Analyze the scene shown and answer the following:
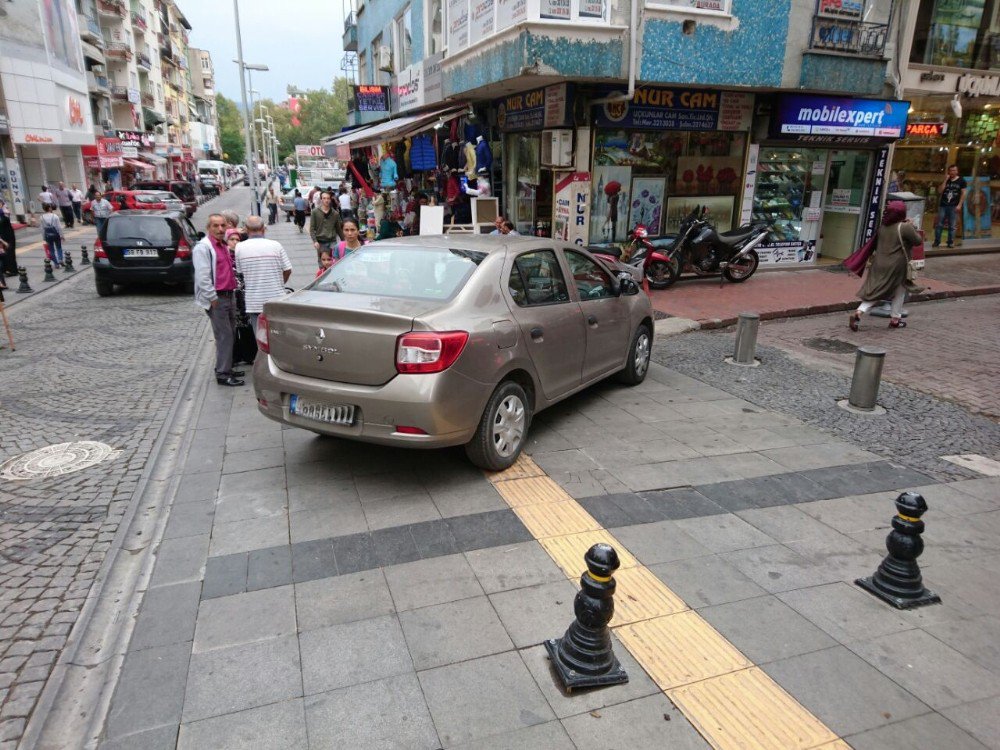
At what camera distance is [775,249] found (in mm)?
14875

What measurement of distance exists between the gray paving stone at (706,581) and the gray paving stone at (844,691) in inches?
19.8

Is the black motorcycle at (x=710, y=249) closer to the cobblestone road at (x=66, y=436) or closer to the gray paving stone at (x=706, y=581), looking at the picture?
the cobblestone road at (x=66, y=436)

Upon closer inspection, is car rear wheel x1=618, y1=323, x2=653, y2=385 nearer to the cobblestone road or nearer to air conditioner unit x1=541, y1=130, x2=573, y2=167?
the cobblestone road

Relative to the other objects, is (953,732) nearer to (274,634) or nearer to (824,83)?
(274,634)

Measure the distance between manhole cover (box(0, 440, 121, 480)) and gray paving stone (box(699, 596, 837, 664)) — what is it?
15.5 feet

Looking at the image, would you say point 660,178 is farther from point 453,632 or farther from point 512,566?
point 453,632

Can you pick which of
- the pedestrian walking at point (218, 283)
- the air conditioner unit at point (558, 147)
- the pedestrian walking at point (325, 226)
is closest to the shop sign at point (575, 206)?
the air conditioner unit at point (558, 147)

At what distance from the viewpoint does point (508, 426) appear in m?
4.99

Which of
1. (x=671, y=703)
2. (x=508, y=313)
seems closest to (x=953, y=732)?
(x=671, y=703)

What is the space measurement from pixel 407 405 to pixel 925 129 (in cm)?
1731

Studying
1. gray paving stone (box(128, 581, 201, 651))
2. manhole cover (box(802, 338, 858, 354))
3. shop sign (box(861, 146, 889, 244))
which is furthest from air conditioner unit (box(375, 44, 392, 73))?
gray paving stone (box(128, 581, 201, 651))

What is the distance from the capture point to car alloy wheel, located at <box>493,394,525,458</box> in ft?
16.0

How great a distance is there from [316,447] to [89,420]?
246 cm

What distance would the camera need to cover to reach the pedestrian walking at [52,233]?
1545 centimetres
